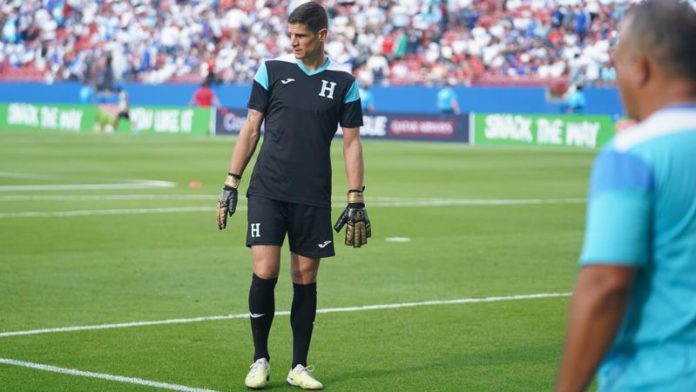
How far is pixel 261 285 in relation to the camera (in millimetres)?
7832

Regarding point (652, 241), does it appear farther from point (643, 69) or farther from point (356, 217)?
point (356, 217)

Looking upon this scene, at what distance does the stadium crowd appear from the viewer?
4700 centimetres

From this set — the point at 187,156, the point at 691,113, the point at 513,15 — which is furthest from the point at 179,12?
the point at 691,113

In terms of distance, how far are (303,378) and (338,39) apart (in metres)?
45.5

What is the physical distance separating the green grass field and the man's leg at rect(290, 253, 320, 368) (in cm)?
25

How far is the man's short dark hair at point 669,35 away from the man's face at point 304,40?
177 inches

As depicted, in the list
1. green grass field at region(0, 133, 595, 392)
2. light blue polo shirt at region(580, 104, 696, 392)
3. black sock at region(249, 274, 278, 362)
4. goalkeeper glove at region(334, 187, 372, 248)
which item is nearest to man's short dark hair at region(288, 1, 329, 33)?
goalkeeper glove at region(334, 187, 372, 248)

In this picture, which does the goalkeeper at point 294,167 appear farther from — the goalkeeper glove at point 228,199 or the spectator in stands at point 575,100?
the spectator in stands at point 575,100

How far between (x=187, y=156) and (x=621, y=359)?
31.3 m

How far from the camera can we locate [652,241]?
3.18m

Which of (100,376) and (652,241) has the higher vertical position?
(652,241)

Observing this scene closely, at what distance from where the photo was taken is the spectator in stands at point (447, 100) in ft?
152

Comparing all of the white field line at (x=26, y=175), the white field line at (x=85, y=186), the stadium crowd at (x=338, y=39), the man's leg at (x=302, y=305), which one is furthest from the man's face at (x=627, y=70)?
the stadium crowd at (x=338, y=39)

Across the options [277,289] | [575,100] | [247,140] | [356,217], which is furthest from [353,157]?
[575,100]
